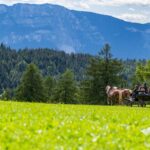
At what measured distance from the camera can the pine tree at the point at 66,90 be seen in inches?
4355

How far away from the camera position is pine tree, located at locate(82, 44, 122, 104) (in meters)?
94.2

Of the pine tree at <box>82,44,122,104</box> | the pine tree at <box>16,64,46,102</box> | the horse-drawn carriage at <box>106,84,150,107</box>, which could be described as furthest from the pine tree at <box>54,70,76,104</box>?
the horse-drawn carriage at <box>106,84,150,107</box>

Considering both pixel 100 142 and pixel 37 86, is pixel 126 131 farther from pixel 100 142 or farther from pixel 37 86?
pixel 37 86

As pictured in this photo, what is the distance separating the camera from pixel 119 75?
95.9 metres

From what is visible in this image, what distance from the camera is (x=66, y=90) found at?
370 feet

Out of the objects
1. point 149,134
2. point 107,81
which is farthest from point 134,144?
point 107,81

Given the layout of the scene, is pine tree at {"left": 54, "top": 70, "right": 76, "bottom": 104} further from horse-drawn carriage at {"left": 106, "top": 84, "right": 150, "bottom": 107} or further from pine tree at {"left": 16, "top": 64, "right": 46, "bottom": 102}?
horse-drawn carriage at {"left": 106, "top": 84, "right": 150, "bottom": 107}

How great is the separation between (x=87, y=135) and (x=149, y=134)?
1.38 meters

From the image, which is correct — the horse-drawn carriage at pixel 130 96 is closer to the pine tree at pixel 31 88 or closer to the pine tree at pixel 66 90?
the pine tree at pixel 31 88

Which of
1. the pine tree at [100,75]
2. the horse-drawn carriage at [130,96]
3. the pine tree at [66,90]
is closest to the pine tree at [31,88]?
the pine tree at [66,90]

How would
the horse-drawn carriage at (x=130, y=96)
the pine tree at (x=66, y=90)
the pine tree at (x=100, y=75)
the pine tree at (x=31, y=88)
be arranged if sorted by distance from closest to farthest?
the horse-drawn carriage at (x=130, y=96) < the pine tree at (x=100, y=75) < the pine tree at (x=31, y=88) < the pine tree at (x=66, y=90)

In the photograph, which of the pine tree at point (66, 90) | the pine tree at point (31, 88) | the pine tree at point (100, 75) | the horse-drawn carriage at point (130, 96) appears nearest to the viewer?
the horse-drawn carriage at point (130, 96)

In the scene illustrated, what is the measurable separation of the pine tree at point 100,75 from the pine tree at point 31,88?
1187 centimetres

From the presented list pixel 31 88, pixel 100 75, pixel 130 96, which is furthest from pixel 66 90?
pixel 130 96
